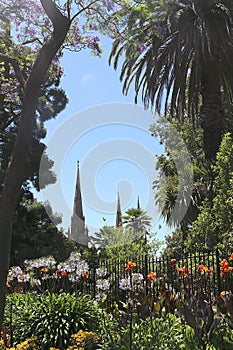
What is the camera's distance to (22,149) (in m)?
5.70

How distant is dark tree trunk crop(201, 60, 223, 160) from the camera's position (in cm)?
1505

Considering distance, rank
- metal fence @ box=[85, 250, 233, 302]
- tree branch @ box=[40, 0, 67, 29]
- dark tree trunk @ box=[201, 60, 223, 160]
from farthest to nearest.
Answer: dark tree trunk @ box=[201, 60, 223, 160] < metal fence @ box=[85, 250, 233, 302] < tree branch @ box=[40, 0, 67, 29]

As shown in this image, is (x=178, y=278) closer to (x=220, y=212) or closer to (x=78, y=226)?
(x=220, y=212)

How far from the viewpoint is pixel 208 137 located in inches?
594

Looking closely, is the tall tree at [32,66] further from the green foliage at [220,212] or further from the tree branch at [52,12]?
the green foliage at [220,212]

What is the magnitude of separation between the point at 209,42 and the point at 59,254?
539 inches

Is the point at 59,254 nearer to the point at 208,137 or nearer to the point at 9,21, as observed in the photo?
the point at 208,137

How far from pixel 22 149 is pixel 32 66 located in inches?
55.0

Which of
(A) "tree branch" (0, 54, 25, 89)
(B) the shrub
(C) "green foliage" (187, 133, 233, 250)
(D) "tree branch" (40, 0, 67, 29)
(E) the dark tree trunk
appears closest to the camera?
(D) "tree branch" (40, 0, 67, 29)

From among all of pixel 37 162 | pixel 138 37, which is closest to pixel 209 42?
pixel 138 37

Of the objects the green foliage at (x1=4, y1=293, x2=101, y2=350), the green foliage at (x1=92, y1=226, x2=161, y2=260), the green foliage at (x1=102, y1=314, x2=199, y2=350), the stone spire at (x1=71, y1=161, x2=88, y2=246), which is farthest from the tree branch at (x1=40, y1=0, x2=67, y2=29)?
the stone spire at (x1=71, y1=161, x2=88, y2=246)

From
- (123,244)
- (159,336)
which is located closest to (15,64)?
(159,336)

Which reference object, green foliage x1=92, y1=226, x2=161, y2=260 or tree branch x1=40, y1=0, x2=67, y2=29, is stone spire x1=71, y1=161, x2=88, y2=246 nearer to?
green foliage x1=92, y1=226, x2=161, y2=260

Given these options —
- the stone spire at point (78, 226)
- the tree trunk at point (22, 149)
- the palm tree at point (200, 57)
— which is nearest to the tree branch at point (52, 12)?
the tree trunk at point (22, 149)
